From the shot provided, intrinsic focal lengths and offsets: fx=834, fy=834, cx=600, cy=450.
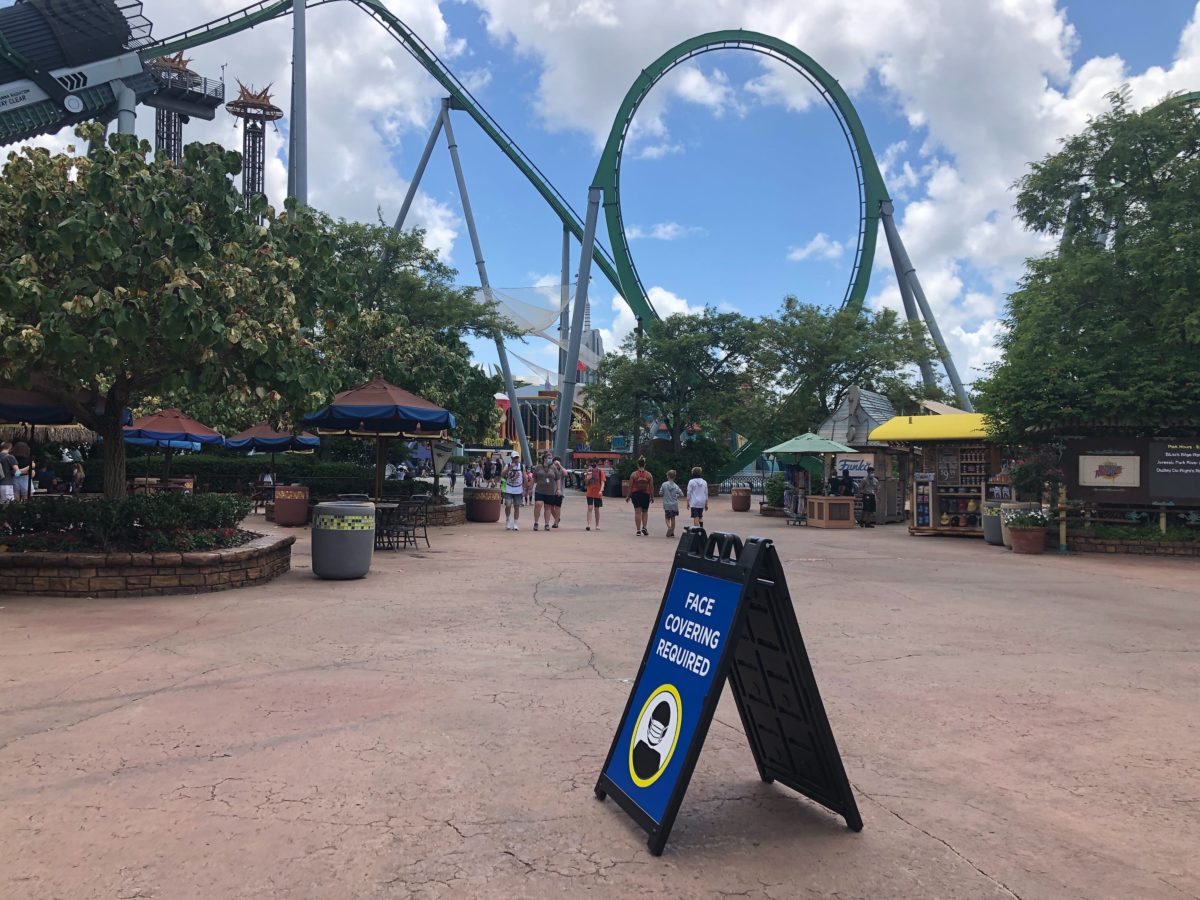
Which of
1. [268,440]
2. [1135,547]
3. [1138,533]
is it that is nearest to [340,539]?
[268,440]

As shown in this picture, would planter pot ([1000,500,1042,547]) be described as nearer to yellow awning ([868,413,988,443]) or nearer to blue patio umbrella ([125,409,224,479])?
yellow awning ([868,413,988,443])

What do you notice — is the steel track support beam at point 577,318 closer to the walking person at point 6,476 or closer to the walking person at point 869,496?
the walking person at point 869,496

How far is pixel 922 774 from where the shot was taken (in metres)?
4.08

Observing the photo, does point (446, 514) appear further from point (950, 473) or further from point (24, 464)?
point (24, 464)

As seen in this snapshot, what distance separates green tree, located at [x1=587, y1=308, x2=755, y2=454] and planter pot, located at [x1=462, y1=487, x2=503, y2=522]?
789 inches

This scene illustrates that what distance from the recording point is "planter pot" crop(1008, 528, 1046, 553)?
15000 millimetres

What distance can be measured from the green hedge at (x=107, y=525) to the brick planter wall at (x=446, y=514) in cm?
928

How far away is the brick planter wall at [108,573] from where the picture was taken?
8336mm

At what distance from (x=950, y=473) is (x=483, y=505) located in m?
11.1

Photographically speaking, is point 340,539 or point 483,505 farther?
point 483,505

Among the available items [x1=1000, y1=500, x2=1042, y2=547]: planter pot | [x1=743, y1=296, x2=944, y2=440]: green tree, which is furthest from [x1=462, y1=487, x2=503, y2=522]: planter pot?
[x1=743, y1=296, x2=944, y2=440]: green tree

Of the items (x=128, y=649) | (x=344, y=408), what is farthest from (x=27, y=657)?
(x=344, y=408)

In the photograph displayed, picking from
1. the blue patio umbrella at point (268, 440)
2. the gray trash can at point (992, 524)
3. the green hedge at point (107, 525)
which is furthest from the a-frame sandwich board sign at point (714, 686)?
the blue patio umbrella at point (268, 440)

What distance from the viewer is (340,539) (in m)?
9.91
